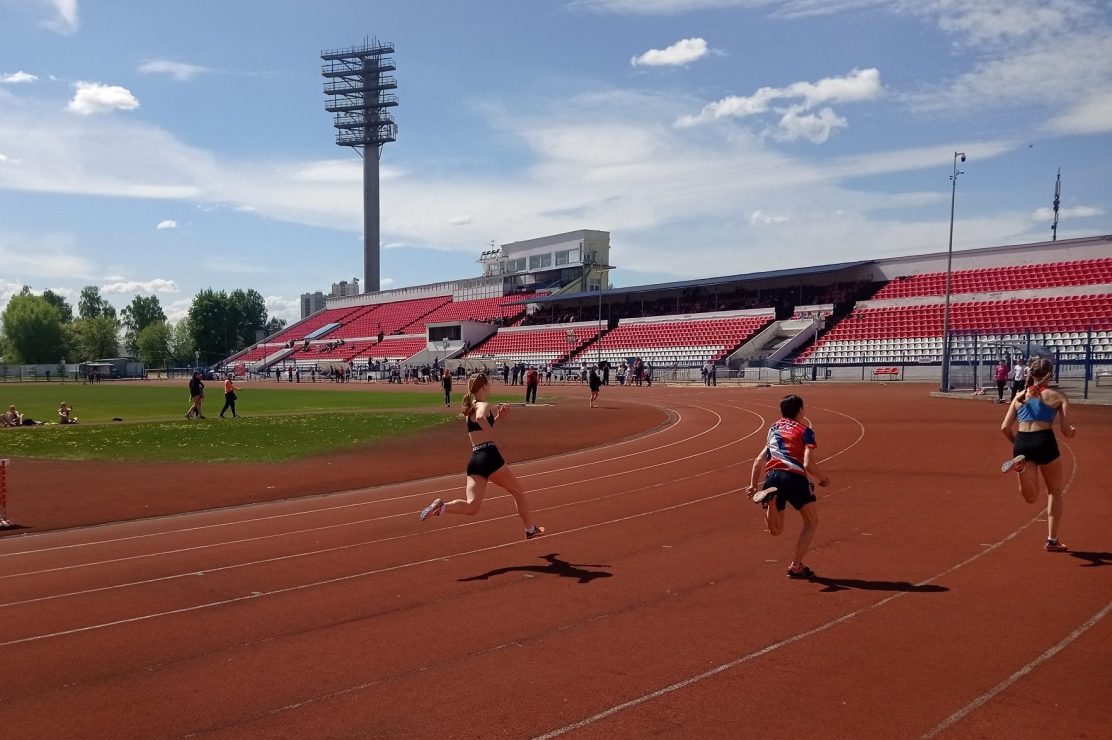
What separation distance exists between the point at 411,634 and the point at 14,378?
112 metres

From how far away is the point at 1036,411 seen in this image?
8.58m

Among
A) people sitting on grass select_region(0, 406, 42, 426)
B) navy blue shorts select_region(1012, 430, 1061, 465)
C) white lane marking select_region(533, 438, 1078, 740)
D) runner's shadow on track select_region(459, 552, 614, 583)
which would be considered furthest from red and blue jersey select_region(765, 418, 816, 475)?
people sitting on grass select_region(0, 406, 42, 426)

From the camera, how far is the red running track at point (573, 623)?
503 cm

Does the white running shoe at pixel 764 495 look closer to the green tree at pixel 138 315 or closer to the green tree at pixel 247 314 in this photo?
the green tree at pixel 247 314

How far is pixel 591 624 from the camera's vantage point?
6770mm

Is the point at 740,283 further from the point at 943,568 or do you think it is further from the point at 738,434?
the point at 943,568

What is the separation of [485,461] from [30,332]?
128943 millimetres

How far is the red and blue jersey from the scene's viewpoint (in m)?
7.63

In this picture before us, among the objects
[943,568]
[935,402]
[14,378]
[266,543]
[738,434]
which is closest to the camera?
[943,568]

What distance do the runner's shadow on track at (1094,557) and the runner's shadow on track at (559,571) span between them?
482cm

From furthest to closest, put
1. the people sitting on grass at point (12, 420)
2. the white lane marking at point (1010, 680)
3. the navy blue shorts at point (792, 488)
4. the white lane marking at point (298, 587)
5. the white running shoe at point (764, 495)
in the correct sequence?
the people sitting on grass at point (12, 420), the navy blue shorts at point (792, 488), the white running shoe at point (764, 495), the white lane marking at point (298, 587), the white lane marking at point (1010, 680)

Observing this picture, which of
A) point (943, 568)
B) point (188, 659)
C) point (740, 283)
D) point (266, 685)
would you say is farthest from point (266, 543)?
point (740, 283)

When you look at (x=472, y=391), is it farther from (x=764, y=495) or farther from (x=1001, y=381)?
(x=1001, y=381)

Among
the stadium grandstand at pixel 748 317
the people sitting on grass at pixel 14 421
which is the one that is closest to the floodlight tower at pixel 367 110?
the stadium grandstand at pixel 748 317
